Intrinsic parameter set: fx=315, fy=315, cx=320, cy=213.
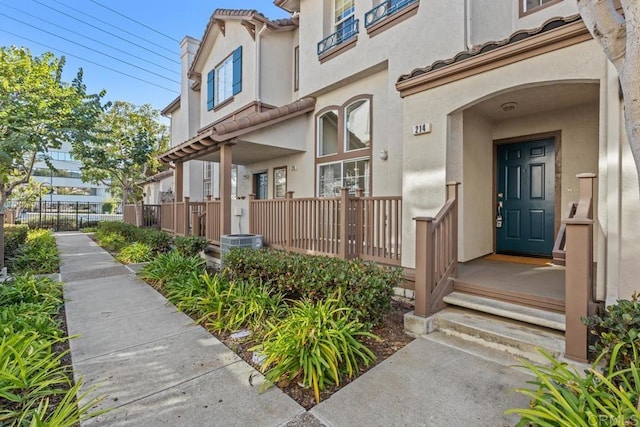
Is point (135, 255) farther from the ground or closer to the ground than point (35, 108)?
closer to the ground

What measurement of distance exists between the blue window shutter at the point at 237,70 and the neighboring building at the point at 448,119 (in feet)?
0.73

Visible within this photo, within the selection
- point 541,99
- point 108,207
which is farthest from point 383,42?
point 108,207

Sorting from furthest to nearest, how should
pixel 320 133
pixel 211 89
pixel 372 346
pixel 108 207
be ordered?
1. pixel 108 207
2. pixel 211 89
3. pixel 320 133
4. pixel 372 346

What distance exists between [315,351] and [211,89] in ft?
42.7

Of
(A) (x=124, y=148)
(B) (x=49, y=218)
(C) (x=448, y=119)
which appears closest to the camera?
(C) (x=448, y=119)

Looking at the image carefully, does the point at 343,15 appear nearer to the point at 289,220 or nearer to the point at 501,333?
the point at 289,220

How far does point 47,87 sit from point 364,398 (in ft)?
40.6

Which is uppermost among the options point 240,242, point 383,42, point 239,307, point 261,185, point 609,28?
point 383,42

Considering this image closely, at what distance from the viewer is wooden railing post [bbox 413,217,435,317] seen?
3928mm

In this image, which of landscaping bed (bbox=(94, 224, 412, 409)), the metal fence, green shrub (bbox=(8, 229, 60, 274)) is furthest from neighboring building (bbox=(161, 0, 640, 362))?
the metal fence

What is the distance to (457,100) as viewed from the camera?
457 centimetres

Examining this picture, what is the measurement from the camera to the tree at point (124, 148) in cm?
1361

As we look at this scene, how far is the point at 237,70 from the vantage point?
11227 millimetres

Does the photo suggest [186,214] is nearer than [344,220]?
No
